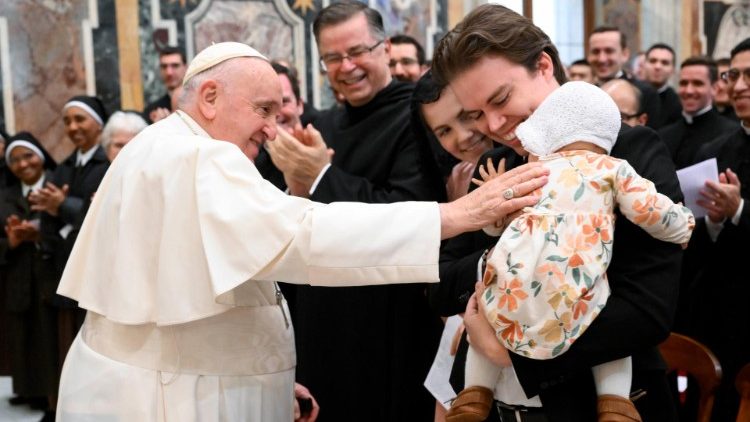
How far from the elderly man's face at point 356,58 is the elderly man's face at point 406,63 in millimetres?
2587

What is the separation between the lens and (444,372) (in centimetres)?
304

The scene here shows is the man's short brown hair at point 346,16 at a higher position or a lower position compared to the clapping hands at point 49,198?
higher

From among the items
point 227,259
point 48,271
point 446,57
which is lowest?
point 48,271

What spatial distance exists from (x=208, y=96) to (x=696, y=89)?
209 inches

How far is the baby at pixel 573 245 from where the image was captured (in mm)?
2121

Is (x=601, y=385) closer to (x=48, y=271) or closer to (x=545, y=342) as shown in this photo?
(x=545, y=342)

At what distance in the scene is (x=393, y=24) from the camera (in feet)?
36.0

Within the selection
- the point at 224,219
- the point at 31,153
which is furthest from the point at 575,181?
the point at 31,153

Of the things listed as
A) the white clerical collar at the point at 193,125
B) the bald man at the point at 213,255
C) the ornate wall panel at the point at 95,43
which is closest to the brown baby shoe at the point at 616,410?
the bald man at the point at 213,255

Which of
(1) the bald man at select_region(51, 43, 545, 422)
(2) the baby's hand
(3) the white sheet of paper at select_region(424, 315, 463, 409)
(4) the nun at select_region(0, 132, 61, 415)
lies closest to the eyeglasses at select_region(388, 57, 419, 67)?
(4) the nun at select_region(0, 132, 61, 415)

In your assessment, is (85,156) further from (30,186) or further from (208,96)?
(208,96)

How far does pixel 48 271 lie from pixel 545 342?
6213 millimetres

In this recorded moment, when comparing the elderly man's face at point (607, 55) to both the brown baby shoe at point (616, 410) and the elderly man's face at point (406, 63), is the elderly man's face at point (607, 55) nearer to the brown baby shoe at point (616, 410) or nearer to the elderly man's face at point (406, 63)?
the elderly man's face at point (406, 63)

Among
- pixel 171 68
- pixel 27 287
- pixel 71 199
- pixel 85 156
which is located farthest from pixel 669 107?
pixel 27 287
